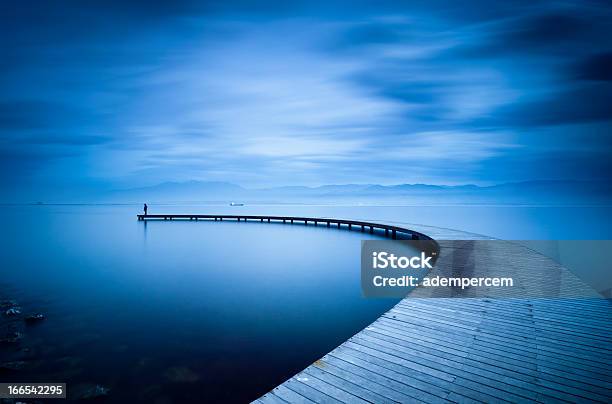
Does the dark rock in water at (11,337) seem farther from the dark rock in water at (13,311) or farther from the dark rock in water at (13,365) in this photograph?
the dark rock in water at (13,311)

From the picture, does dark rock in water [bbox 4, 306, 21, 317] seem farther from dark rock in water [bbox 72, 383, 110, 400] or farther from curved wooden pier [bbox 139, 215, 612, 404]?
curved wooden pier [bbox 139, 215, 612, 404]

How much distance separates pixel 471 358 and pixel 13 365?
7.36m

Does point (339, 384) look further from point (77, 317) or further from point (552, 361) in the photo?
point (77, 317)

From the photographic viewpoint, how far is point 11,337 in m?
6.61

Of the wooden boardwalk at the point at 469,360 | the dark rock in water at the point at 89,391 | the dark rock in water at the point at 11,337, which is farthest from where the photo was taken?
the dark rock in water at the point at 11,337

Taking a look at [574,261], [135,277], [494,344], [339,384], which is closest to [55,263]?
[135,277]

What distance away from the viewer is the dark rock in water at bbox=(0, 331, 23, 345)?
6425mm

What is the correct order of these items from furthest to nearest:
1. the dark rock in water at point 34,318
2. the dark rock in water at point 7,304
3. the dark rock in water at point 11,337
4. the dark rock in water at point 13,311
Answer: the dark rock in water at point 7,304
the dark rock in water at point 13,311
the dark rock in water at point 34,318
the dark rock in water at point 11,337

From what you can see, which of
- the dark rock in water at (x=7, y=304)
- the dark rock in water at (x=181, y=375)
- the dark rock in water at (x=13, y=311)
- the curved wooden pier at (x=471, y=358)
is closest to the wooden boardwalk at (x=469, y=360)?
the curved wooden pier at (x=471, y=358)

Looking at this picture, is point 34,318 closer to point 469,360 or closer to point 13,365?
point 13,365

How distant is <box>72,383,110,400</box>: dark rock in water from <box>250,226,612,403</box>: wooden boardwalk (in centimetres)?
338

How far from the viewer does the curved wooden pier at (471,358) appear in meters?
3.22

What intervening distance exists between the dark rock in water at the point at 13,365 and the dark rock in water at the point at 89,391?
4.61 ft

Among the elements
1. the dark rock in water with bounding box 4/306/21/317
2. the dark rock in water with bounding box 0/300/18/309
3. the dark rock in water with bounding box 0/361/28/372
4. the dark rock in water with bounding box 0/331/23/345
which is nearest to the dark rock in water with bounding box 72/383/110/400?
the dark rock in water with bounding box 0/361/28/372
